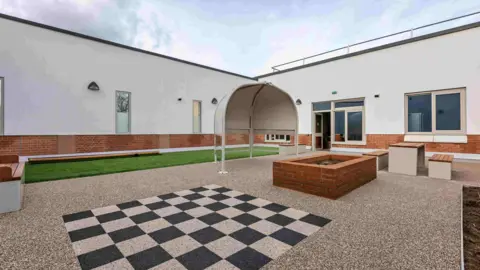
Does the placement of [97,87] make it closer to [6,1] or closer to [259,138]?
[6,1]

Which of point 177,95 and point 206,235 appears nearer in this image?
point 206,235

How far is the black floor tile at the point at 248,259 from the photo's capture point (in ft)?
6.85

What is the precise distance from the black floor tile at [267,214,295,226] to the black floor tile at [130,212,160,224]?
1.70 metres

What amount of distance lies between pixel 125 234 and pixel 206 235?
1.00 meters

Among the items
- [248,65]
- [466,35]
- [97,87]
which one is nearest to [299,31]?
[248,65]

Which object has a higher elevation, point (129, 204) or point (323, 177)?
point (323, 177)

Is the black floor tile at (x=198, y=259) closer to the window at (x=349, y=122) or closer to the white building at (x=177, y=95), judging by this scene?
the white building at (x=177, y=95)

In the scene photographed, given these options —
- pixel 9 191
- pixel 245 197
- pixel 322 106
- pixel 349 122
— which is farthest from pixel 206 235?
pixel 322 106

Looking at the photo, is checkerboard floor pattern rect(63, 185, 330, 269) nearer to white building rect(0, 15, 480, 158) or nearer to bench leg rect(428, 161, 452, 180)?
bench leg rect(428, 161, 452, 180)

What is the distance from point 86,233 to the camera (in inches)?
108

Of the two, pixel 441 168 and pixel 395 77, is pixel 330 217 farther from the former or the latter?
pixel 395 77

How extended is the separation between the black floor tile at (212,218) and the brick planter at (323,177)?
2.01m

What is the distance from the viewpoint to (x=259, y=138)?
57.6 ft

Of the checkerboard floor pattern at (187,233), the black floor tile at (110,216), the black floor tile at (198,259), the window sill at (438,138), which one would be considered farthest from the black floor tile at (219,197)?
the window sill at (438,138)
